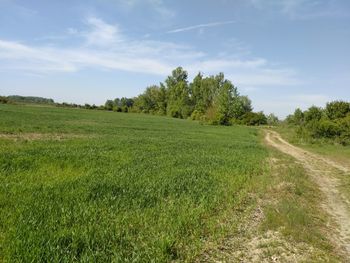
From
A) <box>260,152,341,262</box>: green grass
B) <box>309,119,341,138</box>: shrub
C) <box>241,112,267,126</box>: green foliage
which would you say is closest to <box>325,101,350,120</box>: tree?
<box>309,119,341,138</box>: shrub

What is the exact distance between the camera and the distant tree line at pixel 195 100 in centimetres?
9738

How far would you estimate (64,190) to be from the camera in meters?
9.93

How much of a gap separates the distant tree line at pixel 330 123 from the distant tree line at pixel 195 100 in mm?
40672

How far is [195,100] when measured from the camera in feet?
409

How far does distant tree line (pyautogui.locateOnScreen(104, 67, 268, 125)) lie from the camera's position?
319ft

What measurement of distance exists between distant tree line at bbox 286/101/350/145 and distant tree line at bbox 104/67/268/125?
133 ft

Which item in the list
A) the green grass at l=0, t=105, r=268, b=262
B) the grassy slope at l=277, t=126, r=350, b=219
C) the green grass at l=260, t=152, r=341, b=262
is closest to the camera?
the green grass at l=0, t=105, r=268, b=262

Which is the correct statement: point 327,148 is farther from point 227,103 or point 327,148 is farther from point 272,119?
point 272,119

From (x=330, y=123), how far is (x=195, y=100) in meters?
87.0

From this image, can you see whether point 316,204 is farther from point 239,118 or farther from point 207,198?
point 239,118

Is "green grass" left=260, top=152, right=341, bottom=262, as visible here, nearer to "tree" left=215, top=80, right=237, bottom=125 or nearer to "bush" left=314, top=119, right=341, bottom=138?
"bush" left=314, top=119, right=341, bottom=138

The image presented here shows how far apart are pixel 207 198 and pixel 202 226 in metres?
2.28

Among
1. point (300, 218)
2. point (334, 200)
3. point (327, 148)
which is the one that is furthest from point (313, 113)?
point (300, 218)

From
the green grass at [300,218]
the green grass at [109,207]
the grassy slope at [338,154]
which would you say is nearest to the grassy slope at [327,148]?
the grassy slope at [338,154]
